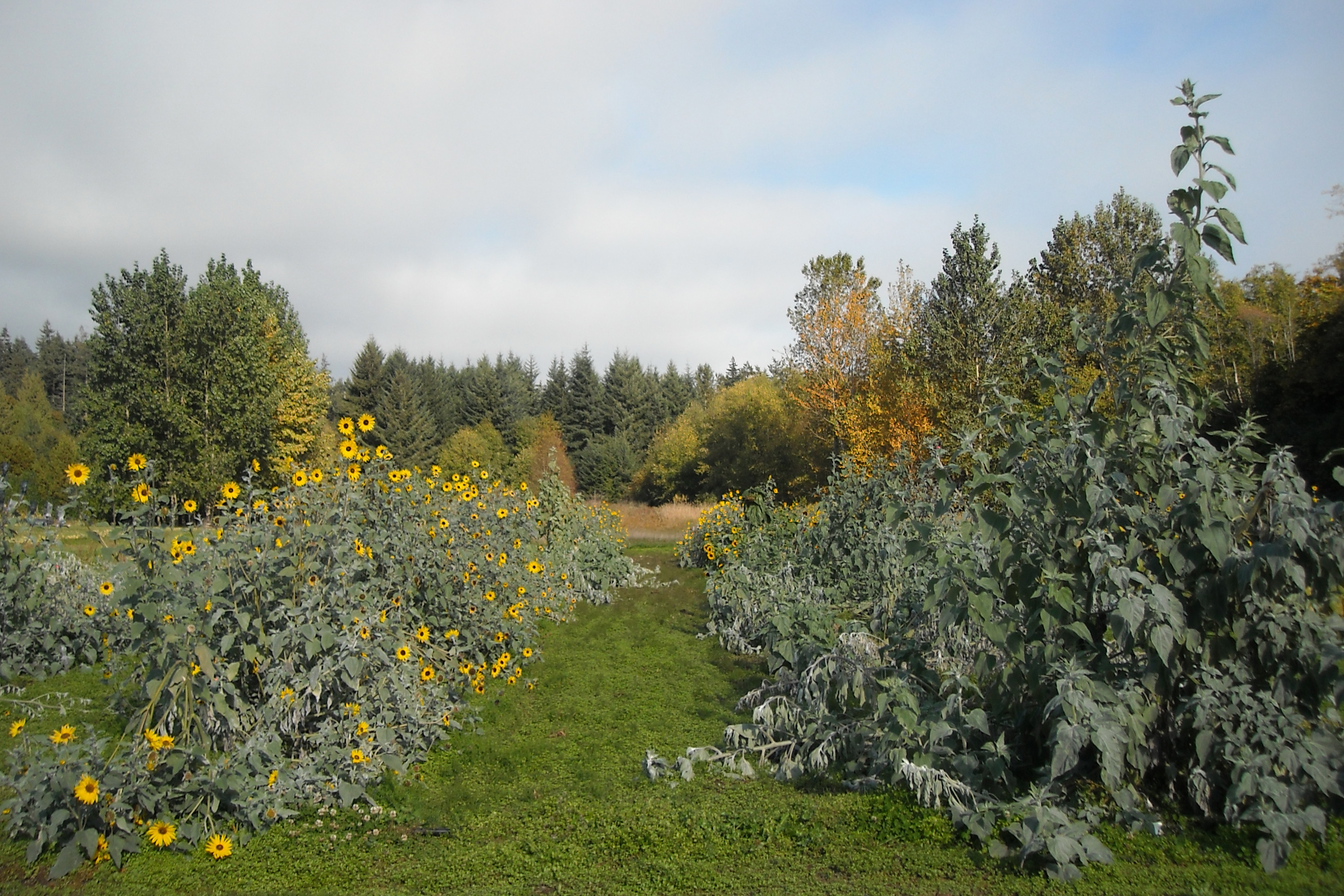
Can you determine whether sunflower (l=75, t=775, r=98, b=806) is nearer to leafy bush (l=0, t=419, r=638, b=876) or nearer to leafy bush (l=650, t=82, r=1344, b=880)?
leafy bush (l=0, t=419, r=638, b=876)

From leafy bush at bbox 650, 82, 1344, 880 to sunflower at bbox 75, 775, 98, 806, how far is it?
→ 2.82 m

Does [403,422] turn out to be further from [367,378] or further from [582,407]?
[582,407]

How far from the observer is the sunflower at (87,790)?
3.22 metres

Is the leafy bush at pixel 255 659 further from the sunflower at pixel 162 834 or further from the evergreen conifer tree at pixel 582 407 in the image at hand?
the evergreen conifer tree at pixel 582 407

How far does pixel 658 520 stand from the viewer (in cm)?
2903

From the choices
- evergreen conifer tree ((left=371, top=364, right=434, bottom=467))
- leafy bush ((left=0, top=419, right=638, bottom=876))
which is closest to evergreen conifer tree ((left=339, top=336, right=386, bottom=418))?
evergreen conifer tree ((left=371, top=364, right=434, bottom=467))

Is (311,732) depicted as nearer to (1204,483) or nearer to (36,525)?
(36,525)

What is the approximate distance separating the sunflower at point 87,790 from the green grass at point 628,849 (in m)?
0.35

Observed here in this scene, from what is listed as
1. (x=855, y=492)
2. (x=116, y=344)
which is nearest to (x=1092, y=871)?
(x=855, y=492)

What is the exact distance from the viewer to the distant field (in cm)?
2120

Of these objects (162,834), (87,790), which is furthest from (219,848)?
(87,790)

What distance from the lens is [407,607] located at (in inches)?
212

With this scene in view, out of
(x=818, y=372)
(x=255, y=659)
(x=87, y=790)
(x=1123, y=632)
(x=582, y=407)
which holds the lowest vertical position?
(x=87, y=790)

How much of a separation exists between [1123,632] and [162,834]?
4.20 metres
